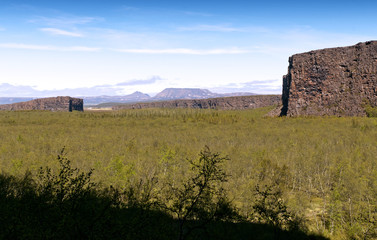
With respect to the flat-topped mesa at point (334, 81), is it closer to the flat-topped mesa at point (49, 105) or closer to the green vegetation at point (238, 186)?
the green vegetation at point (238, 186)

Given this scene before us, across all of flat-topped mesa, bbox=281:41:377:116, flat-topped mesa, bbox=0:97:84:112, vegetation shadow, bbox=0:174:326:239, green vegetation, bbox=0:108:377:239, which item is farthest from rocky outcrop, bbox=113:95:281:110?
vegetation shadow, bbox=0:174:326:239

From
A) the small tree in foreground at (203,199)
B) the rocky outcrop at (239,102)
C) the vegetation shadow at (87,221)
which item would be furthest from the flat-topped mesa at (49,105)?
the small tree in foreground at (203,199)

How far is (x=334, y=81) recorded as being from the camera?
4672 cm

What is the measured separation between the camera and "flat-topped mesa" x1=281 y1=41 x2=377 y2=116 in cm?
4369

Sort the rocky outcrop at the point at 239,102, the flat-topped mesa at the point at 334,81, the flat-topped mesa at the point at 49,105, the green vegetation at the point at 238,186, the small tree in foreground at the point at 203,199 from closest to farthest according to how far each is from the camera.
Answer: the small tree in foreground at the point at 203,199 → the green vegetation at the point at 238,186 → the flat-topped mesa at the point at 334,81 → the rocky outcrop at the point at 239,102 → the flat-topped mesa at the point at 49,105

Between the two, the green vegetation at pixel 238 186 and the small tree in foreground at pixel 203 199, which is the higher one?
the small tree in foreground at pixel 203 199

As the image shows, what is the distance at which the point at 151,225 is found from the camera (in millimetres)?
5262

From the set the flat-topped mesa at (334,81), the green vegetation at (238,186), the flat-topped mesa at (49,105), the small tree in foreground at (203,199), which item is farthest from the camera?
the flat-topped mesa at (49,105)

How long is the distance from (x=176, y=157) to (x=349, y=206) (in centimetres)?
970

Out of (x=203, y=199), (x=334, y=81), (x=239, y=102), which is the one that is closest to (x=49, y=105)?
(x=239, y=102)

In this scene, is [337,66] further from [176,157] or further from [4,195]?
[4,195]

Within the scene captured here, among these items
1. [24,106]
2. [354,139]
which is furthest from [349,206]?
[24,106]

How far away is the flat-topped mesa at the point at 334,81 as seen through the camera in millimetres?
43688

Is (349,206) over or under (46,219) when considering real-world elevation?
under
